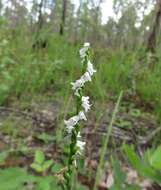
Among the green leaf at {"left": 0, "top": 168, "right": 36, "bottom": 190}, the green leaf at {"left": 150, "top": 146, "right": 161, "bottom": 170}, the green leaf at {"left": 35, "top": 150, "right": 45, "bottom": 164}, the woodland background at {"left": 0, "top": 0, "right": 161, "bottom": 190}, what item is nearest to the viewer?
the green leaf at {"left": 150, "top": 146, "right": 161, "bottom": 170}

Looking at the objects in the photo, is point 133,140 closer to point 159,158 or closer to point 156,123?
point 156,123

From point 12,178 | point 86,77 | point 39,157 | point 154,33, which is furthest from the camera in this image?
point 154,33

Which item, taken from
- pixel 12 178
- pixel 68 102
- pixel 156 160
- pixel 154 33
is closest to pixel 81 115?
pixel 156 160

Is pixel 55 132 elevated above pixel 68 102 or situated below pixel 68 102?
below

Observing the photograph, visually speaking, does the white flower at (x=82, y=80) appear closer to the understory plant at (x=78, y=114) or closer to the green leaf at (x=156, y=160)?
the understory plant at (x=78, y=114)

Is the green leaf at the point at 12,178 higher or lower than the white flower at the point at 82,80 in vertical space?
lower

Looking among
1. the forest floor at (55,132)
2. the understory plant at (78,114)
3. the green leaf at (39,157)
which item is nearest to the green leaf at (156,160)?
the understory plant at (78,114)

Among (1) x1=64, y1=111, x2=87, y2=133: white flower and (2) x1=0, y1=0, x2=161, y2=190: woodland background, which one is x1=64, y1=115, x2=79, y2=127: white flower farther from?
(2) x1=0, y1=0, x2=161, y2=190: woodland background

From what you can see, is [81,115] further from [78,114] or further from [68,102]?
[68,102]

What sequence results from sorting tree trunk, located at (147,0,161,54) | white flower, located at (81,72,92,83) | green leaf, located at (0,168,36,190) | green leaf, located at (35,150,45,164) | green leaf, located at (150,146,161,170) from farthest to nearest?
tree trunk, located at (147,0,161,54), green leaf, located at (35,150,45,164), green leaf, located at (0,168,36,190), green leaf, located at (150,146,161,170), white flower, located at (81,72,92,83)

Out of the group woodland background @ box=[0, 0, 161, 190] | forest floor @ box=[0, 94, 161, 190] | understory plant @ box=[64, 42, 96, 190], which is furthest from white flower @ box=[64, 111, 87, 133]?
forest floor @ box=[0, 94, 161, 190]
